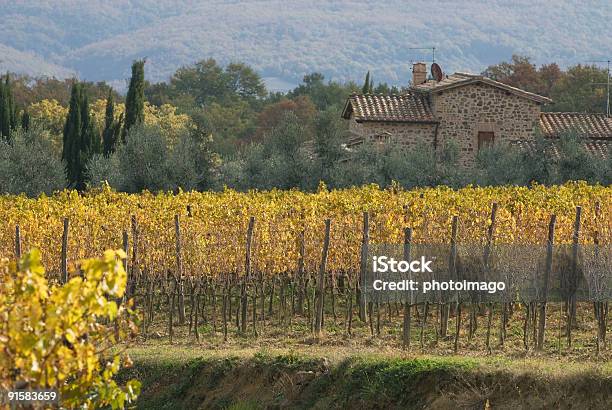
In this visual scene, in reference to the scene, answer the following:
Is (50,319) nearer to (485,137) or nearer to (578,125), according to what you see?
(485,137)

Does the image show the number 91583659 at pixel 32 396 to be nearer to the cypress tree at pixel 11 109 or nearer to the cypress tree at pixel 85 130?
the cypress tree at pixel 85 130

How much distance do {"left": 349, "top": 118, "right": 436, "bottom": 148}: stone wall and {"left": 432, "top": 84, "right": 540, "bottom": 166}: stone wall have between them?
0.42m

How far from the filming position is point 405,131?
41.6m

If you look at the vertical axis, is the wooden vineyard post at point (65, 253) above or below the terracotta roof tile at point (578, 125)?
below

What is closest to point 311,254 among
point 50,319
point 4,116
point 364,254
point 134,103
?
point 364,254

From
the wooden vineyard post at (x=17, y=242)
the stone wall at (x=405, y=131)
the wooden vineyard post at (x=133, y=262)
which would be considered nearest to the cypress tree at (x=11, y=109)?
the stone wall at (x=405, y=131)

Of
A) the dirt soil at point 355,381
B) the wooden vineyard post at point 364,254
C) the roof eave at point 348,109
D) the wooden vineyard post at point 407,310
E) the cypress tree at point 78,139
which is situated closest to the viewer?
the dirt soil at point 355,381

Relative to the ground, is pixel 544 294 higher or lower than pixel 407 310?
higher

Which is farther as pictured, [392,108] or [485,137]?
[392,108]

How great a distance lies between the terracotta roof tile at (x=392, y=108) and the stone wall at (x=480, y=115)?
2.04ft

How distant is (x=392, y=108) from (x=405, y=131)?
1.09 meters

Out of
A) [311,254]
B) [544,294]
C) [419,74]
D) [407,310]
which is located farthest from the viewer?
[419,74]

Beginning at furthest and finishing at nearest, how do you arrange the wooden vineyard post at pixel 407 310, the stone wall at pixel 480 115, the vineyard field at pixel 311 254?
the stone wall at pixel 480 115 < the vineyard field at pixel 311 254 < the wooden vineyard post at pixel 407 310

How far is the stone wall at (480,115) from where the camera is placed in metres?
41.6
